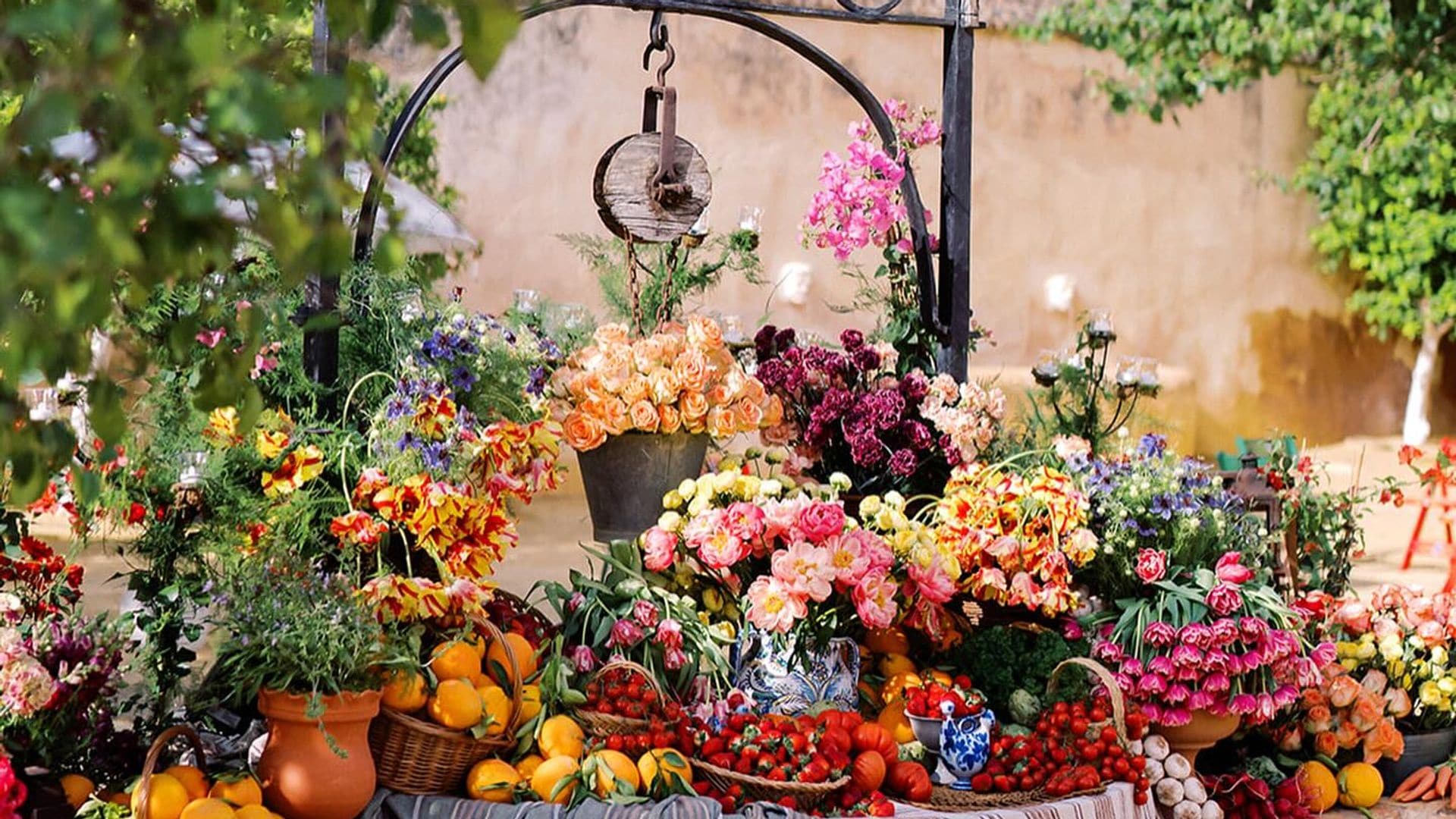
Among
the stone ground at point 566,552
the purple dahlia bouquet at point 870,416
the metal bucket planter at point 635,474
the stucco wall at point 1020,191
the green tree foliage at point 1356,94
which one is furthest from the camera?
the green tree foliage at point 1356,94

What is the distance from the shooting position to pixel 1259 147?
12.0 meters

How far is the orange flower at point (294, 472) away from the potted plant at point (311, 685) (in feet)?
0.60

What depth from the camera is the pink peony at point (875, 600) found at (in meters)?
2.99

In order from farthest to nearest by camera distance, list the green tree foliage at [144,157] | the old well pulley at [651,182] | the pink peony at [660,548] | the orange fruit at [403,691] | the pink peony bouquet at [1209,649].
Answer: the old well pulley at [651,182], the pink peony bouquet at [1209,649], the pink peony at [660,548], the orange fruit at [403,691], the green tree foliage at [144,157]

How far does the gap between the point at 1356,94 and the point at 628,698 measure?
10.0 m

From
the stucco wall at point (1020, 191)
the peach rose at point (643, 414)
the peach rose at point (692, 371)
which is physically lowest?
the peach rose at point (643, 414)

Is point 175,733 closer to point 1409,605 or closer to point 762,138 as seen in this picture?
point 1409,605

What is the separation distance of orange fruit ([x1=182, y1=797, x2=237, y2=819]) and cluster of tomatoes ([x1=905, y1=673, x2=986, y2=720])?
50.2 inches

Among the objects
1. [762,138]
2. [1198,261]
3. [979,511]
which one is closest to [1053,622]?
[979,511]

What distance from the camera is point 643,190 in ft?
11.5

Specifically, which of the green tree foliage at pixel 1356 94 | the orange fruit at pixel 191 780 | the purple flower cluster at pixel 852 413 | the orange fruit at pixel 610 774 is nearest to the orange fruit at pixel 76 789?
the orange fruit at pixel 191 780

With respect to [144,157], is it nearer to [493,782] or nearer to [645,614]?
[493,782]

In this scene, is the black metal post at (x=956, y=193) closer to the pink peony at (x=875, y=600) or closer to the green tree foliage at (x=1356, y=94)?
the pink peony at (x=875, y=600)

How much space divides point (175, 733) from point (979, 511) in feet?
5.29
